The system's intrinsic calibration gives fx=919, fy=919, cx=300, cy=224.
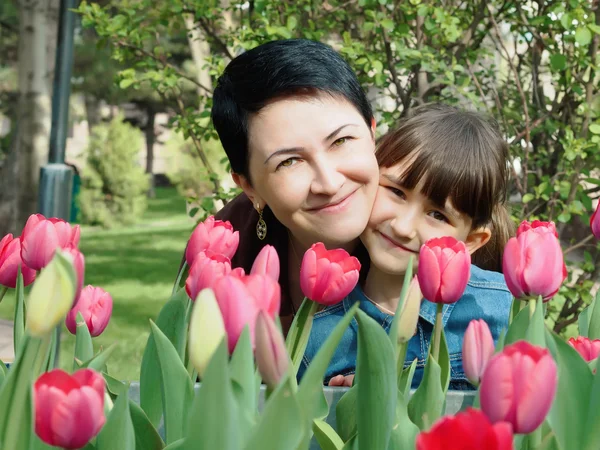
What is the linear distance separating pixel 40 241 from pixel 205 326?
1.31 ft

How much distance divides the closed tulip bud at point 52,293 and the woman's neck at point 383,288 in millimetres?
1319

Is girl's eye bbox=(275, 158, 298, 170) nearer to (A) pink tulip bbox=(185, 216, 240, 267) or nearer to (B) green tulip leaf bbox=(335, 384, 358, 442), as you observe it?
(A) pink tulip bbox=(185, 216, 240, 267)

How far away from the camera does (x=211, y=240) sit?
1.19m

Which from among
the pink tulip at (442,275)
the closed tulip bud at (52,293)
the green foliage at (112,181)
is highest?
the closed tulip bud at (52,293)

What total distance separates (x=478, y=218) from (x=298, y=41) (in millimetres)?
563

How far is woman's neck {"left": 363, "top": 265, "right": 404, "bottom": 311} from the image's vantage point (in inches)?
79.5

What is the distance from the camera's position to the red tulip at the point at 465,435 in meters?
0.59

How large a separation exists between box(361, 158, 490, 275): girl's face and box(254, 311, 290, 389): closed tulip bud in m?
1.08

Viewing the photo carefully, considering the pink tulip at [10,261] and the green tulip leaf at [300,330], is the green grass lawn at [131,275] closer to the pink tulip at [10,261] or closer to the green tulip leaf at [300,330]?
the pink tulip at [10,261]

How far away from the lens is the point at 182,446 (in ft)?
2.52

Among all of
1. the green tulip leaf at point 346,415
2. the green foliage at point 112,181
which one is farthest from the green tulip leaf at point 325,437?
the green foliage at point 112,181

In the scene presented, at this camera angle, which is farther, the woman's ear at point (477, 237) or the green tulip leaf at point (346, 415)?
the woman's ear at point (477, 237)

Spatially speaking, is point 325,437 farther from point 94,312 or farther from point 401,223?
point 401,223

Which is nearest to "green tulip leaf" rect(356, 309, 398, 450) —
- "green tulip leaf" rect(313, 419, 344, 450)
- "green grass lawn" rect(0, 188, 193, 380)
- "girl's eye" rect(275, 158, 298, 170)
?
"green tulip leaf" rect(313, 419, 344, 450)
